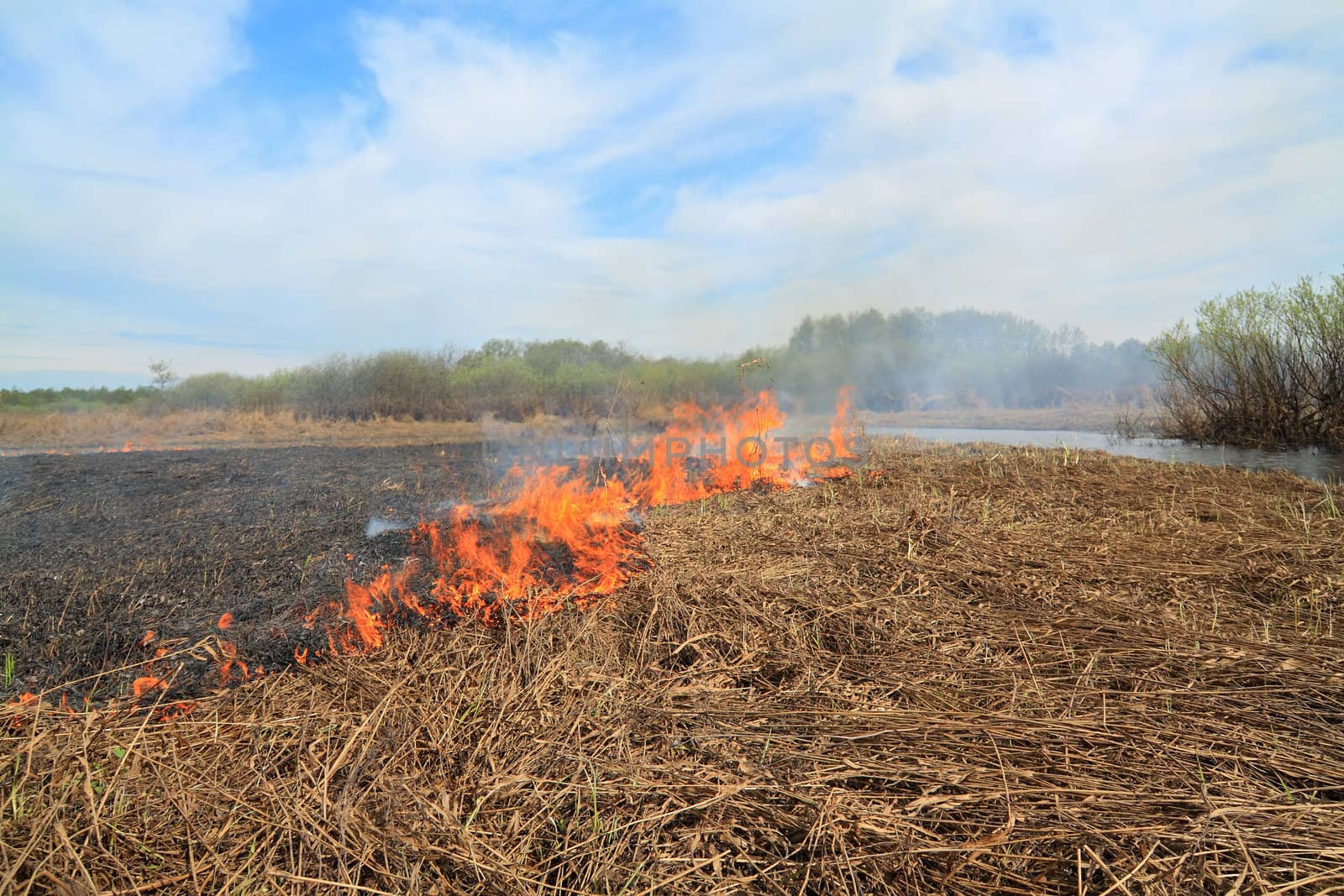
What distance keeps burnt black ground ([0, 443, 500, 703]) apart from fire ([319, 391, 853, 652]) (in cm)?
29

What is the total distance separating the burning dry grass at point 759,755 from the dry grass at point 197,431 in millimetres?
15437

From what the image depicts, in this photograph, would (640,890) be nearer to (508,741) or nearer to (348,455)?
(508,741)

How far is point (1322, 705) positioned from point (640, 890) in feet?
9.71

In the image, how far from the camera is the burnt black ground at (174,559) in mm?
3207

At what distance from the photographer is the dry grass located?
53.2 feet

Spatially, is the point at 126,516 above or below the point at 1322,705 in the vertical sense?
above

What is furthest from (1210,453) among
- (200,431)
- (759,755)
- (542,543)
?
(200,431)

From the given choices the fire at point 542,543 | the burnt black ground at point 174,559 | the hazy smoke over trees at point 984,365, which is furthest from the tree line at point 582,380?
the burnt black ground at point 174,559

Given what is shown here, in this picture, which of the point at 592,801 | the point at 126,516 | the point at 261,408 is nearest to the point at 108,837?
the point at 592,801

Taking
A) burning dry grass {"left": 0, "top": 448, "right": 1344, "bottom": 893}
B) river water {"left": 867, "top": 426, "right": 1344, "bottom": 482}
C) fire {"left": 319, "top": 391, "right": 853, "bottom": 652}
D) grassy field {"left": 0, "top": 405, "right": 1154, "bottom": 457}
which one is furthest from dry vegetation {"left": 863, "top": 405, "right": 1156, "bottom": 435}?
burning dry grass {"left": 0, "top": 448, "right": 1344, "bottom": 893}

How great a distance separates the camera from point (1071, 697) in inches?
108

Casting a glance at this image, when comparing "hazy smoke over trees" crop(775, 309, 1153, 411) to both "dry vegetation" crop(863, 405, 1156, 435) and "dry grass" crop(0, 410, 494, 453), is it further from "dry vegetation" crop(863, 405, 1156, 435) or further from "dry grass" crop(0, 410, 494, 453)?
"dry grass" crop(0, 410, 494, 453)

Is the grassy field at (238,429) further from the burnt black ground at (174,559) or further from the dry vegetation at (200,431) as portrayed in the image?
the burnt black ground at (174,559)

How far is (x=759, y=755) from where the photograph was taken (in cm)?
233
